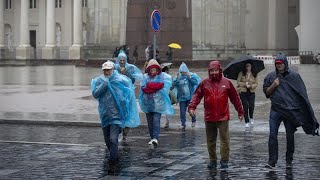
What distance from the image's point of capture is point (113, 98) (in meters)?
11.7

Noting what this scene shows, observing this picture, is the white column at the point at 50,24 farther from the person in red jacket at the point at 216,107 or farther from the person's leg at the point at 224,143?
the person's leg at the point at 224,143

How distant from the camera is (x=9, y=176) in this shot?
10438 millimetres

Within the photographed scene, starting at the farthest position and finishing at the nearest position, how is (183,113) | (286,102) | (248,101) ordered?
(183,113) → (248,101) → (286,102)

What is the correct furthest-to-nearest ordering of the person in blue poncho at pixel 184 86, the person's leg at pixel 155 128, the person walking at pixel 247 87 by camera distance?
the person in blue poncho at pixel 184 86, the person walking at pixel 247 87, the person's leg at pixel 155 128

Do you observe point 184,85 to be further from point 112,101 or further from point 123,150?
point 112,101

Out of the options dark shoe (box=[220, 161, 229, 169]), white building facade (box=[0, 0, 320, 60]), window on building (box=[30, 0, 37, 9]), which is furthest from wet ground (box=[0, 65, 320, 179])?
window on building (box=[30, 0, 37, 9])

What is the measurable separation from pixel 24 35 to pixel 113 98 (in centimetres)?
7604

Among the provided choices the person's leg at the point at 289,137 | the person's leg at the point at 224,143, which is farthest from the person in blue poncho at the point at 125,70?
the person's leg at the point at 289,137

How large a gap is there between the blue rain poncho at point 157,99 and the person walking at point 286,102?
3.28 meters

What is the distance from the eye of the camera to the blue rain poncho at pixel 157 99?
13961 mm

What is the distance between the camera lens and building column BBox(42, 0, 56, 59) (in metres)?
83.1

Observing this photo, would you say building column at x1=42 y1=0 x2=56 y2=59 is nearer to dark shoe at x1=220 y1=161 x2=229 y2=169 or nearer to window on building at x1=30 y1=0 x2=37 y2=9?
window on building at x1=30 y1=0 x2=37 y2=9

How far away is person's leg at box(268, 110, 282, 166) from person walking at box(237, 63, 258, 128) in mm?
5578

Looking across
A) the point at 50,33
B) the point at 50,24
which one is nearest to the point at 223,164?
the point at 50,24
